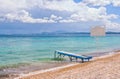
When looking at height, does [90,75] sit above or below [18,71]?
above

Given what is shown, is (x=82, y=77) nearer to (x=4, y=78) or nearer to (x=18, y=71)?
(x=4, y=78)

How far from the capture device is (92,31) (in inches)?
870

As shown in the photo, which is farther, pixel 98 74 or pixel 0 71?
pixel 0 71

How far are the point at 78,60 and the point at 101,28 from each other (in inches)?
204

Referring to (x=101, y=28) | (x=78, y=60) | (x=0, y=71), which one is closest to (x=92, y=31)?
(x=101, y=28)

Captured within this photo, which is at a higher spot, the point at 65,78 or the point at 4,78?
the point at 65,78

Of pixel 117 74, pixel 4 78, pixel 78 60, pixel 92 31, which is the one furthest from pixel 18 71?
pixel 117 74

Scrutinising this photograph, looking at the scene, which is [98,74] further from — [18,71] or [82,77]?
[18,71]

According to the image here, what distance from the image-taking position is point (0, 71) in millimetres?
20297

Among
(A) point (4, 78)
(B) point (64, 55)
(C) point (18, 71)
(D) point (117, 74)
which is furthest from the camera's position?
(B) point (64, 55)

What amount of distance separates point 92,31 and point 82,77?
10804 millimetres

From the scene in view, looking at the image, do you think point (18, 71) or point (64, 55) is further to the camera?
point (64, 55)

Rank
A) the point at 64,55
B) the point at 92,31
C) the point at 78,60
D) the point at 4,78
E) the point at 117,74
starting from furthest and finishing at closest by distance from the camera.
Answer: the point at 64,55
the point at 78,60
the point at 92,31
the point at 4,78
the point at 117,74

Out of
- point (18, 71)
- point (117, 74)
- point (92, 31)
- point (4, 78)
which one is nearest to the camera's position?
point (117, 74)
